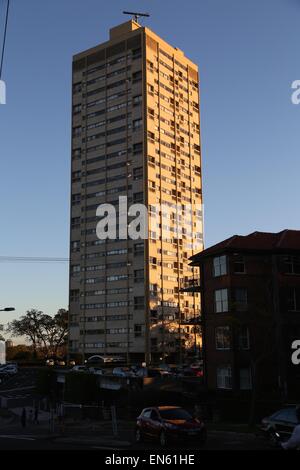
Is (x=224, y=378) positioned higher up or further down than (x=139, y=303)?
further down

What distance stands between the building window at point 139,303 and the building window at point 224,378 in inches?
2095

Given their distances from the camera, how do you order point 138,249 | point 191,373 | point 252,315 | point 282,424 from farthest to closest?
point 138,249 < point 191,373 < point 252,315 < point 282,424

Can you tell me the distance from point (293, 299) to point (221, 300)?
647cm

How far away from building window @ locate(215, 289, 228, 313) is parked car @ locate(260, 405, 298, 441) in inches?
1129

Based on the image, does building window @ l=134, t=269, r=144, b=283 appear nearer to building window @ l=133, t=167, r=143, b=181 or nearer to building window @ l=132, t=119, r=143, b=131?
building window @ l=133, t=167, r=143, b=181

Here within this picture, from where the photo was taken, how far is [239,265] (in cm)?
5109

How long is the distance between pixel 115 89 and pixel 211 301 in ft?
246

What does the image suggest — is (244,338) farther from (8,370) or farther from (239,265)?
(8,370)

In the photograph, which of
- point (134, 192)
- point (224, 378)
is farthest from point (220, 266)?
point (134, 192)

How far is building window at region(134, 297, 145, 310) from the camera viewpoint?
339 feet

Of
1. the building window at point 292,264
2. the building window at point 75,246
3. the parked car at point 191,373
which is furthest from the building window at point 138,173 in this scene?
the building window at point 292,264

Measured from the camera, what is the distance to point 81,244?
381ft
